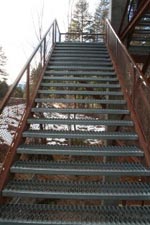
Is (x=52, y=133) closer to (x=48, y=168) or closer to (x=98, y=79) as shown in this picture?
(x=48, y=168)

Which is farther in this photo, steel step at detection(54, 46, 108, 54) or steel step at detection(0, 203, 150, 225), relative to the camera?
steel step at detection(54, 46, 108, 54)

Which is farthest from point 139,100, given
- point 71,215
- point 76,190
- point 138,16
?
point 71,215

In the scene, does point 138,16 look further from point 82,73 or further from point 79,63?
point 79,63

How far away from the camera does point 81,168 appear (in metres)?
5.23

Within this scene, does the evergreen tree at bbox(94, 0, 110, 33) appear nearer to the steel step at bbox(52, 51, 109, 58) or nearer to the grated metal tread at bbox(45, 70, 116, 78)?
the steel step at bbox(52, 51, 109, 58)

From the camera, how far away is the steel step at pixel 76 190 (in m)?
4.65

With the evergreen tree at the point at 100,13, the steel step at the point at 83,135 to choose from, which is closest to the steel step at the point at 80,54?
the steel step at the point at 83,135

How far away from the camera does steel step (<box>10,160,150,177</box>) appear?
510 cm

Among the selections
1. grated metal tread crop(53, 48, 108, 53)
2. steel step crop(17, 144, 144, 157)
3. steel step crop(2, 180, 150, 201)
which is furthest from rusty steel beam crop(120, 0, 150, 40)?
steel step crop(2, 180, 150, 201)

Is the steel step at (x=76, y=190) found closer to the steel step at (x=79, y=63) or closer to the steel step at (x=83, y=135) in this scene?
the steel step at (x=83, y=135)

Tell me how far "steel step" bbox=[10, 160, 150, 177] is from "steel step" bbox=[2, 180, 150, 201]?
0.15 metres

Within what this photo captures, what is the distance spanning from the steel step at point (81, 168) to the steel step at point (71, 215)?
58cm

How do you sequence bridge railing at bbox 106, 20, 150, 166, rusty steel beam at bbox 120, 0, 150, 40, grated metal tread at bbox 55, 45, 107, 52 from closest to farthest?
bridge railing at bbox 106, 20, 150, 166 → rusty steel beam at bbox 120, 0, 150, 40 → grated metal tread at bbox 55, 45, 107, 52

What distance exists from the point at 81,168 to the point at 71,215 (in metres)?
0.95
